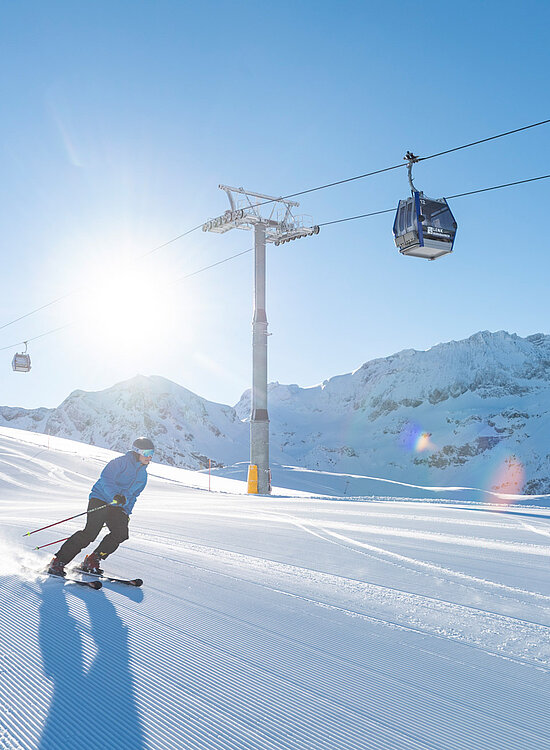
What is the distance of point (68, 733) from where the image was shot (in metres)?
2.73

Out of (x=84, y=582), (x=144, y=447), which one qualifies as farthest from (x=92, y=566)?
(x=144, y=447)

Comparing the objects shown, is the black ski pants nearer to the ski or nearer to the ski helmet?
the ski

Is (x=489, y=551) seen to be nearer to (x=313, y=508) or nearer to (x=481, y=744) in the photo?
(x=481, y=744)

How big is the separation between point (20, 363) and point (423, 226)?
32.2 metres

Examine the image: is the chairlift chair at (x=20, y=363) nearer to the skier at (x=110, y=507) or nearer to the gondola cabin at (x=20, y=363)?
the gondola cabin at (x=20, y=363)

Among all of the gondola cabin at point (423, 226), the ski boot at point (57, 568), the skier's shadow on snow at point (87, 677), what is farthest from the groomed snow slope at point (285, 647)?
the gondola cabin at point (423, 226)

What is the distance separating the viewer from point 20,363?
36.9 m

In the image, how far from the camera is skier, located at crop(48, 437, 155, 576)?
231 inches

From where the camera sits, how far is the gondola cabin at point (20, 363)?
121 ft

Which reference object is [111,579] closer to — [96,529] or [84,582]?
[84,582]

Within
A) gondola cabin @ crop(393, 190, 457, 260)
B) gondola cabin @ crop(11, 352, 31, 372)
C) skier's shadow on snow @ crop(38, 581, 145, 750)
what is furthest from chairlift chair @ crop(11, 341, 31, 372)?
skier's shadow on snow @ crop(38, 581, 145, 750)

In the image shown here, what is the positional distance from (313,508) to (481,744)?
958 cm

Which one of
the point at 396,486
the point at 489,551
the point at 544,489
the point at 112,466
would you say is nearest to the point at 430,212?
the point at 489,551

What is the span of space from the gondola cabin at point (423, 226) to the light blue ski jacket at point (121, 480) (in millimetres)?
8651
